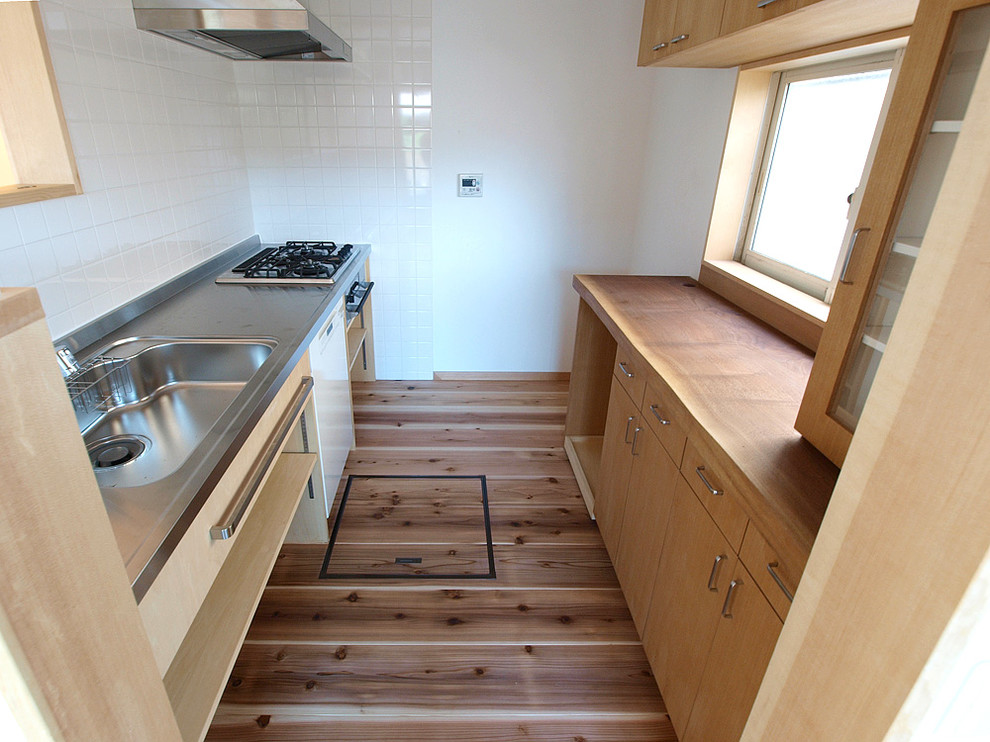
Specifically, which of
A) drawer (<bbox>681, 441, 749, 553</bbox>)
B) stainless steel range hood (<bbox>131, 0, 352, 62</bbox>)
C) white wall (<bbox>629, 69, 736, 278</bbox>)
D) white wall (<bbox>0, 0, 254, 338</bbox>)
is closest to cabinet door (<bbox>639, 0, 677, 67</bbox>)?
white wall (<bbox>629, 69, 736, 278</bbox>)

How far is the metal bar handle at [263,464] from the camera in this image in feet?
3.99

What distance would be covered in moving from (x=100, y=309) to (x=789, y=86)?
259cm

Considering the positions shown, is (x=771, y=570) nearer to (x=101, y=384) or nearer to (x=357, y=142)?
(x=101, y=384)

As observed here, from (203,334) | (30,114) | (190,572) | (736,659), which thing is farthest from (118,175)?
(736,659)

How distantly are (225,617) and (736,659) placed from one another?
45.4 inches

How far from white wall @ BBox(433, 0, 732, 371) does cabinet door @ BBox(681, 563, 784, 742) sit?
182cm

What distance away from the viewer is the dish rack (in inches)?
57.9

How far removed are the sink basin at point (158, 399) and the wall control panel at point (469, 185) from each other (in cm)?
185

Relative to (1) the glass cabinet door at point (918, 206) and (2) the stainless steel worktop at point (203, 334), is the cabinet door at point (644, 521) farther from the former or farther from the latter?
(2) the stainless steel worktop at point (203, 334)

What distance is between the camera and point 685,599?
1442 millimetres

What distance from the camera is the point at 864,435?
1.86 ft

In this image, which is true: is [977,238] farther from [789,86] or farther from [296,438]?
[789,86]

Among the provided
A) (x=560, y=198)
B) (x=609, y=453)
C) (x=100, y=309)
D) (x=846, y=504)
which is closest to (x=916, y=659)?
(x=846, y=504)

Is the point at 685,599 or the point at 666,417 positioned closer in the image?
the point at 685,599
